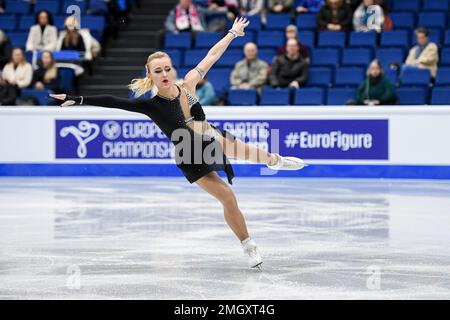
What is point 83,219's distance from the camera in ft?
31.0

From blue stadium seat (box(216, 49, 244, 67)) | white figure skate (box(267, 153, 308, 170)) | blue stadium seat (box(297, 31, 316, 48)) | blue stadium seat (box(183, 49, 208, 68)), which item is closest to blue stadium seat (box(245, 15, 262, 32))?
blue stadium seat (box(216, 49, 244, 67))

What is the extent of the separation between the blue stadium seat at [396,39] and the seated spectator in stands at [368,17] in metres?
0.22

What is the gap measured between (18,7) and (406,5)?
7.24 meters

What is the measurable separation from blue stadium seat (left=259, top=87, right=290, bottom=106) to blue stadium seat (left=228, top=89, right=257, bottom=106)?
15 cm

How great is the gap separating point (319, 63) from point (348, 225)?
6611 mm

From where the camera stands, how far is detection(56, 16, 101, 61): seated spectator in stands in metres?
15.7

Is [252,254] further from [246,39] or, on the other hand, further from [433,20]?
[433,20]

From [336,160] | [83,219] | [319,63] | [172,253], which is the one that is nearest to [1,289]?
[172,253]

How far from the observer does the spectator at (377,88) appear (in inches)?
542

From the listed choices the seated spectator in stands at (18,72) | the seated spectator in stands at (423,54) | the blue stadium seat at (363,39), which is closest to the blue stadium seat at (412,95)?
the seated spectator in stands at (423,54)

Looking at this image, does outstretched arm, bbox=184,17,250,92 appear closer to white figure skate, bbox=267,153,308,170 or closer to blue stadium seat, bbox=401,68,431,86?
white figure skate, bbox=267,153,308,170

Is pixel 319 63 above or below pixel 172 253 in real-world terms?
above
